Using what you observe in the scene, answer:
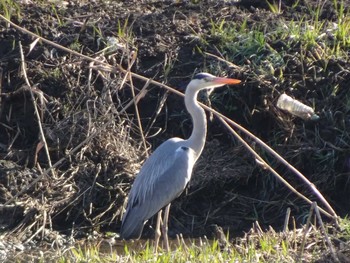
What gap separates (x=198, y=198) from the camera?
8.37m

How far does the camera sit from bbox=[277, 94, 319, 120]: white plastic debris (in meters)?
8.34

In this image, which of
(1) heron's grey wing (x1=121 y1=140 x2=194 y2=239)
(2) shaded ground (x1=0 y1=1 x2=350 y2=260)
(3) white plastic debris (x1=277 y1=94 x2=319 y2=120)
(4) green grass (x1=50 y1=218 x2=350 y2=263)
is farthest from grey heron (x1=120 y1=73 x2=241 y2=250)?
(3) white plastic debris (x1=277 y1=94 x2=319 y2=120)

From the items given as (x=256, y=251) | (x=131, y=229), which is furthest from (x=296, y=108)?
(x=256, y=251)

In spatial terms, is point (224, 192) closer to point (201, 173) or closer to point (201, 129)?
point (201, 173)

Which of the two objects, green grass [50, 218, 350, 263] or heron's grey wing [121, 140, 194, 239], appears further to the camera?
heron's grey wing [121, 140, 194, 239]

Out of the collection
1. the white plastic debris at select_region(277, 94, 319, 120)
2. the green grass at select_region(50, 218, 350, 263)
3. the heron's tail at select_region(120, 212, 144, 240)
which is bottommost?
the heron's tail at select_region(120, 212, 144, 240)

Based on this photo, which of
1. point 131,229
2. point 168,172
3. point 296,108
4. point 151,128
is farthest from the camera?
point 151,128

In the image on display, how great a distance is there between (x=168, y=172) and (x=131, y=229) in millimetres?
523

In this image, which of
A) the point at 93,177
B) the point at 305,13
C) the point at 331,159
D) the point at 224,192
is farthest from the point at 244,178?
the point at 305,13

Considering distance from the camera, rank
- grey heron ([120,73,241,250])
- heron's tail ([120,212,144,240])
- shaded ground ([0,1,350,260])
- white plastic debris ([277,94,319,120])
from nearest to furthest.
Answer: heron's tail ([120,212,144,240])
grey heron ([120,73,241,250])
shaded ground ([0,1,350,260])
white plastic debris ([277,94,319,120])

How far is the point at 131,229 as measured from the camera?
7273mm

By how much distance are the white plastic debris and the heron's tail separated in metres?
1.74

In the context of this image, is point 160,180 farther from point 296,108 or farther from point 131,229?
point 296,108

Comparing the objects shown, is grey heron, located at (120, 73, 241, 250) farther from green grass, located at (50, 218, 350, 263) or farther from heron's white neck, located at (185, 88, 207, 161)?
green grass, located at (50, 218, 350, 263)
